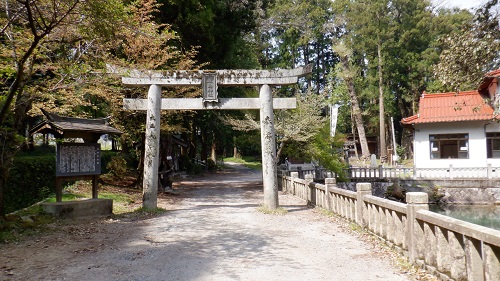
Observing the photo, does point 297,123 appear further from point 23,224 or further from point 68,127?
point 23,224

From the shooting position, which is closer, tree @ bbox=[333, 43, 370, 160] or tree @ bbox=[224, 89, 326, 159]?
tree @ bbox=[224, 89, 326, 159]

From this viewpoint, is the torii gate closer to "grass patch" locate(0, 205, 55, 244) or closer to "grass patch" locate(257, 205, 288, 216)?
A: "grass patch" locate(257, 205, 288, 216)

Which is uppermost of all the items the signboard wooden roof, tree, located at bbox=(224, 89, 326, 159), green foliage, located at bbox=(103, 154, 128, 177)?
tree, located at bbox=(224, 89, 326, 159)

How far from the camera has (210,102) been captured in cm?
1125

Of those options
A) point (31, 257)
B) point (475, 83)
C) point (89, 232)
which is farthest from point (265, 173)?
point (475, 83)

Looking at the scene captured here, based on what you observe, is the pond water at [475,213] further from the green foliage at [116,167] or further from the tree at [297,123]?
the green foliage at [116,167]

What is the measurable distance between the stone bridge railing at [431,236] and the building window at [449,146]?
55.7 ft

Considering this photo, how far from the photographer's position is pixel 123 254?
6.44 meters

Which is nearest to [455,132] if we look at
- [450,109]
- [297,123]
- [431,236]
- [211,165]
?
[450,109]

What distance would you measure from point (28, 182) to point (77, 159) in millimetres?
3487

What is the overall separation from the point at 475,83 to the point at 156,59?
1176 cm

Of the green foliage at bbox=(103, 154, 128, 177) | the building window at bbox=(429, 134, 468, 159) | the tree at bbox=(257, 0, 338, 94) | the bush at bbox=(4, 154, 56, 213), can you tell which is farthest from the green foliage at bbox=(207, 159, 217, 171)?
the bush at bbox=(4, 154, 56, 213)

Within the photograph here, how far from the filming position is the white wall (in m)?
21.7

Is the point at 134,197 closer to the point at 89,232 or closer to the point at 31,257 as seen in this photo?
the point at 89,232
